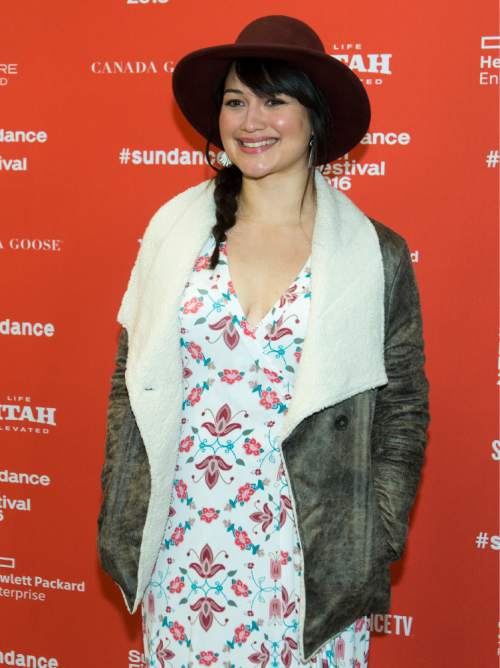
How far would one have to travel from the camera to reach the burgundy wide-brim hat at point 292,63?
65.2 inches

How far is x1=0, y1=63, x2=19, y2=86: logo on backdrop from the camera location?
245 cm

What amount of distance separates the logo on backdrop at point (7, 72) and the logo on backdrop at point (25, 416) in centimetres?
90

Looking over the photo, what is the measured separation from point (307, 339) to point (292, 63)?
1.77 ft

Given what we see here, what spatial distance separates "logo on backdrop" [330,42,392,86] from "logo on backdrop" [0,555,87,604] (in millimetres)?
1672

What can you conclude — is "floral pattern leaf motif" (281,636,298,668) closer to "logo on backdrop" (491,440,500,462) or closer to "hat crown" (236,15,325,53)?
"logo on backdrop" (491,440,500,462)

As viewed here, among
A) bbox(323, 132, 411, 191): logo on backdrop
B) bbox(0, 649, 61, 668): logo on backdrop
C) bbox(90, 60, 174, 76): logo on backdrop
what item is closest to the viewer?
bbox(323, 132, 411, 191): logo on backdrop

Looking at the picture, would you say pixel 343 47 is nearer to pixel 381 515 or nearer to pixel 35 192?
pixel 35 192

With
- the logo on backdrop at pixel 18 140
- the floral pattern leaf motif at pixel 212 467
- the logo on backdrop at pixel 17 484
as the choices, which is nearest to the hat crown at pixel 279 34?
the floral pattern leaf motif at pixel 212 467

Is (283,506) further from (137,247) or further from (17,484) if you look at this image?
(17,484)

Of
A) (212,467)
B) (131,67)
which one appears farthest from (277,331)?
(131,67)

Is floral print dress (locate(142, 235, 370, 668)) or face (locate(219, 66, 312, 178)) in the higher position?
face (locate(219, 66, 312, 178))

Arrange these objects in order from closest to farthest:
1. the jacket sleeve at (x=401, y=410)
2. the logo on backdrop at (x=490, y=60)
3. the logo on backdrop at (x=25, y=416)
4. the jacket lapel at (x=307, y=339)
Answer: the jacket lapel at (x=307, y=339)
the jacket sleeve at (x=401, y=410)
the logo on backdrop at (x=490, y=60)
the logo on backdrop at (x=25, y=416)

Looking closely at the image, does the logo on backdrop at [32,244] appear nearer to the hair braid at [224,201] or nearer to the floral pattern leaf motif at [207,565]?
the hair braid at [224,201]

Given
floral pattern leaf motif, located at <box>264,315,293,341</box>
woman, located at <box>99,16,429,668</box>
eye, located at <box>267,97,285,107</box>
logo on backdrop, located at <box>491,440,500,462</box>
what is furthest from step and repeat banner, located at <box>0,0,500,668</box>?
floral pattern leaf motif, located at <box>264,315,293,341</box>
